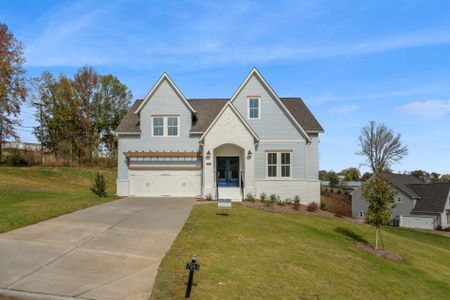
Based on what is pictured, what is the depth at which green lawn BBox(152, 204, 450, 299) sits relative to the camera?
7.85 metres

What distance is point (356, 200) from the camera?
58031 millimetres

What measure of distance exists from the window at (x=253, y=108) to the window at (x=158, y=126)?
586 centimetres

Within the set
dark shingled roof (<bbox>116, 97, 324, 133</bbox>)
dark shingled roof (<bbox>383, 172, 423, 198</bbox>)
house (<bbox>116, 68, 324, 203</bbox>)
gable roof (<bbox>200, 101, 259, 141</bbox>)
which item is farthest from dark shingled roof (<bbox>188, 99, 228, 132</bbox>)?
dark shingled roof (<bbox>383, 172, 423, 198</bbox>)

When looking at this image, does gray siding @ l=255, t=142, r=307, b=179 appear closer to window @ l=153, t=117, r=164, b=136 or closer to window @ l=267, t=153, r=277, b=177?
window @ l=267, t=153, r=277, b=177

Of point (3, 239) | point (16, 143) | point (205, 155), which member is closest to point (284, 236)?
point (3, 239)

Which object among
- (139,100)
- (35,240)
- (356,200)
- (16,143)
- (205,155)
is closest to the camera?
(35,240)

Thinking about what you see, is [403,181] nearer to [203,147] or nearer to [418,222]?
[418,222]

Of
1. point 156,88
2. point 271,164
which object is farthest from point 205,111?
point 271,164

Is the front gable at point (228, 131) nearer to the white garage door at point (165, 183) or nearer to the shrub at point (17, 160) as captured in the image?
the white garage door at point (165, 183)

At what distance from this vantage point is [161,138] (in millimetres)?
24812

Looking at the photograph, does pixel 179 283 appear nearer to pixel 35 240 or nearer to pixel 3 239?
pixel 35 240

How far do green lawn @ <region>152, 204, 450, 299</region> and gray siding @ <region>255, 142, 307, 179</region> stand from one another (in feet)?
30.0

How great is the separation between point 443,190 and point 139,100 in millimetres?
44859

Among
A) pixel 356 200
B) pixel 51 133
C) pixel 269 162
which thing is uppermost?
pixel 51 133
